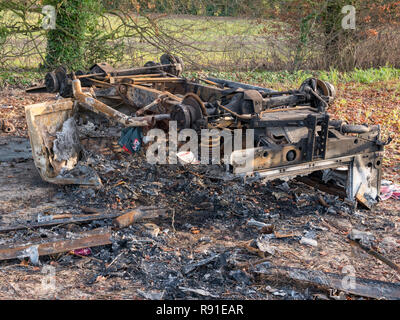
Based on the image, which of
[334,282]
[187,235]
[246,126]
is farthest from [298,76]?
[334,282]

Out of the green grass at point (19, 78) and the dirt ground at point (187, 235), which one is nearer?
the dirt ground at point (187, 235)

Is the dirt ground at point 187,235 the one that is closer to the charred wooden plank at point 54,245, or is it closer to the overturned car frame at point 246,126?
the charred wooden plank at point 54,245

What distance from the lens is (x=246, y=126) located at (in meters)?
5.57

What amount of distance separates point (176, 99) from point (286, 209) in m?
2.06

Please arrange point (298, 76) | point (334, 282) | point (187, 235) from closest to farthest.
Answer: point (334, 282) < point (187, 235) < point (298, 76)

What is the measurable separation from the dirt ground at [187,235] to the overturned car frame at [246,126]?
1.09 ft

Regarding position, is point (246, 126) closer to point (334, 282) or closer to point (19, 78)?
point (334, 282)

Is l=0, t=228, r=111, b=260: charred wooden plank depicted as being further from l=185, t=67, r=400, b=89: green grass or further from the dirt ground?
l=185, t=67, r=400, b=89: green grass

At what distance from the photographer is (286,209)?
6.08m

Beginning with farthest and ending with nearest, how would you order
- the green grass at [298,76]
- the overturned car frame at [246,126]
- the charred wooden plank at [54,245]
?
the green grass at [298,76] → the overturned car frame at [246,126] → the charred wooden plank at [54,245]

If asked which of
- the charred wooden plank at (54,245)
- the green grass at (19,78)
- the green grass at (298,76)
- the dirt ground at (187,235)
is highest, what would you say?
the green grass at (19,78)

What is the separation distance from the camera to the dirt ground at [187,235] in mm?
4168

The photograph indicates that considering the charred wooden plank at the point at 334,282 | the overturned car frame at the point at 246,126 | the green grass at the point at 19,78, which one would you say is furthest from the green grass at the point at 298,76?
the charred wooden plank at the point at 334,282

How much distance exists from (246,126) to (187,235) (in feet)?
4.67
